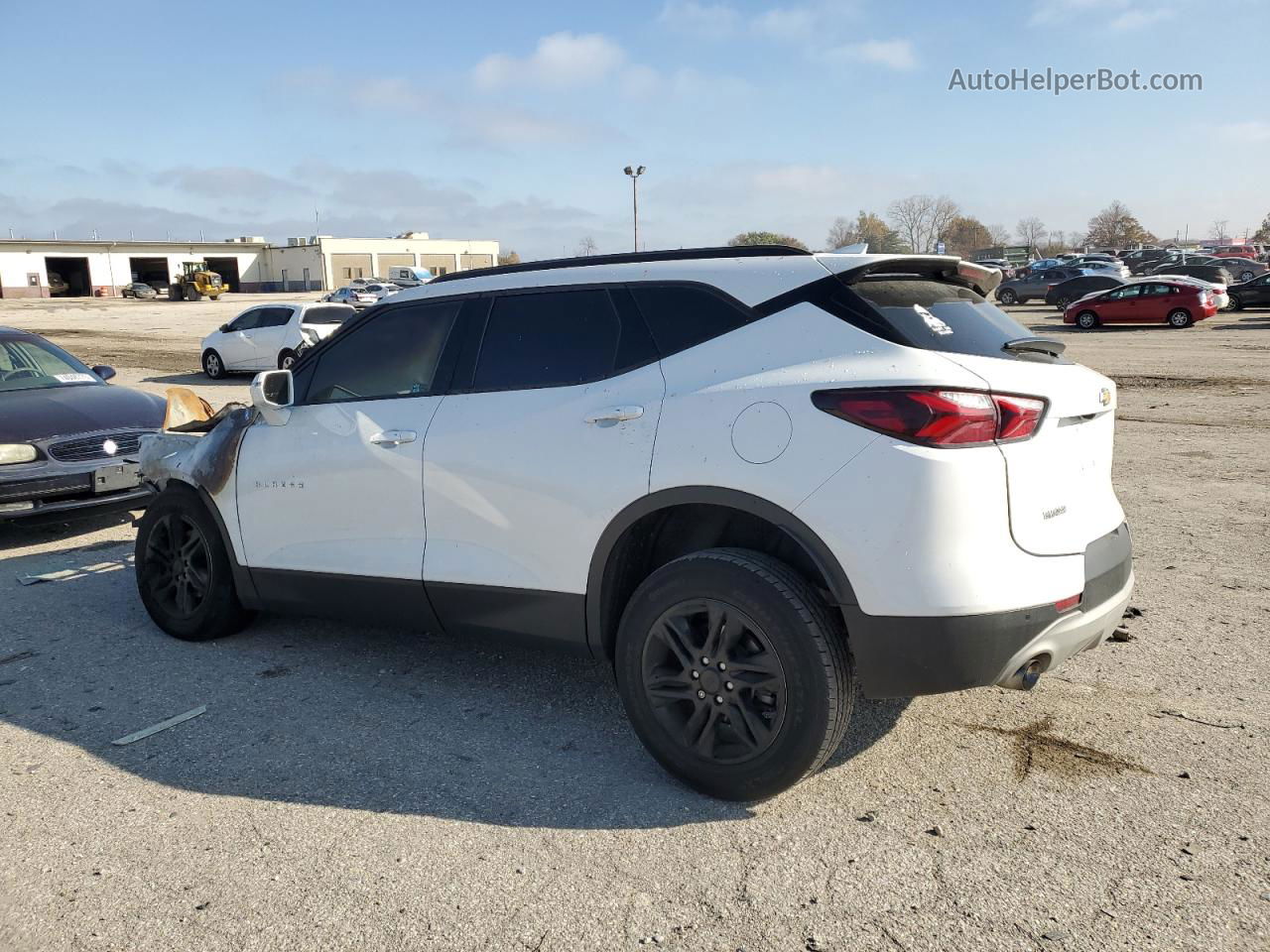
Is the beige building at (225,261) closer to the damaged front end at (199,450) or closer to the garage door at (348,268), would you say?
the garage door at (348,268)

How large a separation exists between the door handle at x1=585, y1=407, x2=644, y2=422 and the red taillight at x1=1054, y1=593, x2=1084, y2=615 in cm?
152

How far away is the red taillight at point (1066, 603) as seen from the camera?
320 cm

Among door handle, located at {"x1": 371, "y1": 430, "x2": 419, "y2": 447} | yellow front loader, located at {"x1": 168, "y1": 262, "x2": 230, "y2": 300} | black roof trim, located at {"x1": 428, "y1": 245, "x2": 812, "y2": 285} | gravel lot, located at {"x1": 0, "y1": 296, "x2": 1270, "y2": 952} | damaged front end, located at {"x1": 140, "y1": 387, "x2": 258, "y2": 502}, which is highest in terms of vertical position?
yellow front loader, located at {"x1": 168, "y1": 262, "x2": 230, "y2": 300}

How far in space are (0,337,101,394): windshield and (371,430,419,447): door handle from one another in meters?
5.61

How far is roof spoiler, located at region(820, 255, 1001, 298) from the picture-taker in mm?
3447

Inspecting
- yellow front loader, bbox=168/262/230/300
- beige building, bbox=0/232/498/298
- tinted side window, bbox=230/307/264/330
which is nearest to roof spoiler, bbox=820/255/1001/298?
tinted side window, bbox=230/307/264/330

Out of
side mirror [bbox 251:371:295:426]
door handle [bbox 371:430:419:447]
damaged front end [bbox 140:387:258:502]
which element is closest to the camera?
door handle [bbox 371:430:419:447]

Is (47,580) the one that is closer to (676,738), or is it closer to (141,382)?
(676,738)

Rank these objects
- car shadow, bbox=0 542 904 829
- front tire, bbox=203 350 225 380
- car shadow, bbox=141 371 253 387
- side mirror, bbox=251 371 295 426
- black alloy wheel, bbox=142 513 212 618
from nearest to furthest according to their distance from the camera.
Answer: car shadow, bbox=0 542 904 829 < side mirror, bbox=251 371 295 426 < black alloy wheel, bbox=142 513 212 618 < car shadow, bbox=141 371 253 387 < front tire, bbox=203 350 225 380

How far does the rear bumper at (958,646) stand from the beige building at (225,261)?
83.6 m

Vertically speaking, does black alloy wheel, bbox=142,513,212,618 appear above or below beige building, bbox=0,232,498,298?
below

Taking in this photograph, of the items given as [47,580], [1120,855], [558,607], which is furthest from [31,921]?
[47,580]

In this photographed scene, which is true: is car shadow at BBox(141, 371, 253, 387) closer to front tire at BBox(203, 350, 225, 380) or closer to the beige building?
front tire at BBox(203, 350, 225, 380)

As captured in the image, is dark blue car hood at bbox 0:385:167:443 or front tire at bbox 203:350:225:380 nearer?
dark blue car hood at bbox 0:385:167:443
